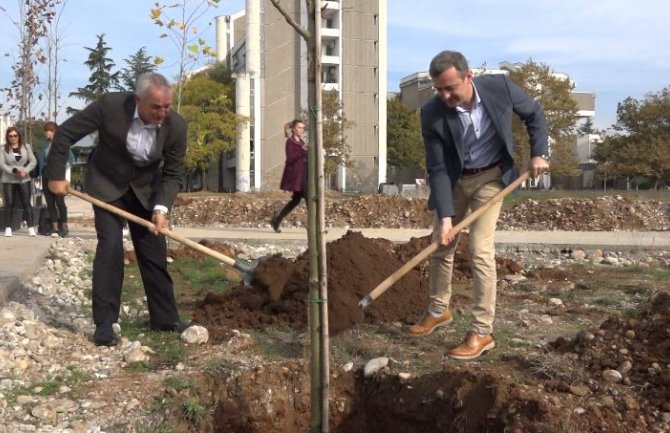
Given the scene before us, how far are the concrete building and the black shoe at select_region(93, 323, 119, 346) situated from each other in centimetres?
4813

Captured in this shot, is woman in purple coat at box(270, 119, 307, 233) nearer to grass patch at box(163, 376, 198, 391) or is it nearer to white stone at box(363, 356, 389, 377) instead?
white stone at box(363, 356, 389, 377)

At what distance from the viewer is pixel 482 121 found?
4520 millimetres

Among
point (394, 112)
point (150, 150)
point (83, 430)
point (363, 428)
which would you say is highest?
point (394, 112)

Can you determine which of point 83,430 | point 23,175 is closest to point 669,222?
point 23,175

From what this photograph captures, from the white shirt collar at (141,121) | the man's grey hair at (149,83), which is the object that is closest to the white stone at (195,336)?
the white shirt collar at (141,121)

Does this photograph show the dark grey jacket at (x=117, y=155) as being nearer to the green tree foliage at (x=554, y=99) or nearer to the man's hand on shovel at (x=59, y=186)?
the man's hand on shovel at (x=59, y=186)

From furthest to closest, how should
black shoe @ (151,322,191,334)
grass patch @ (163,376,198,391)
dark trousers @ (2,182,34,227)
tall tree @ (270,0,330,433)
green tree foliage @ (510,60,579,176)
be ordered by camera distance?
green tree foliage @ (510,60,579,176)
dark trousers @ (2,182,34,227)
black shoe @ (151,322,191,334)
grass patch @ (163,376,198,391)
tall tree @ (270,0,330,433)

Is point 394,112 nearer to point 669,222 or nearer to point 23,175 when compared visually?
point 669,222

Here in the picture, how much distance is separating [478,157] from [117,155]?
7.74 ft

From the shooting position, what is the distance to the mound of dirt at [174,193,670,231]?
16875 millimetres

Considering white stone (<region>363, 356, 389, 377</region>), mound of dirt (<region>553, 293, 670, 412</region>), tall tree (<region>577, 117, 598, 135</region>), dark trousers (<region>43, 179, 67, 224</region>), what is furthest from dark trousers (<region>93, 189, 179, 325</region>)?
tall tree (<region>577, 117, 598, 135</region>)

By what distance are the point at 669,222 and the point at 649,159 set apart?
28553 mm

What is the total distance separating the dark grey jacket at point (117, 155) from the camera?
15.7 ft

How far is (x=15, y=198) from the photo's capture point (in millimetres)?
11203
